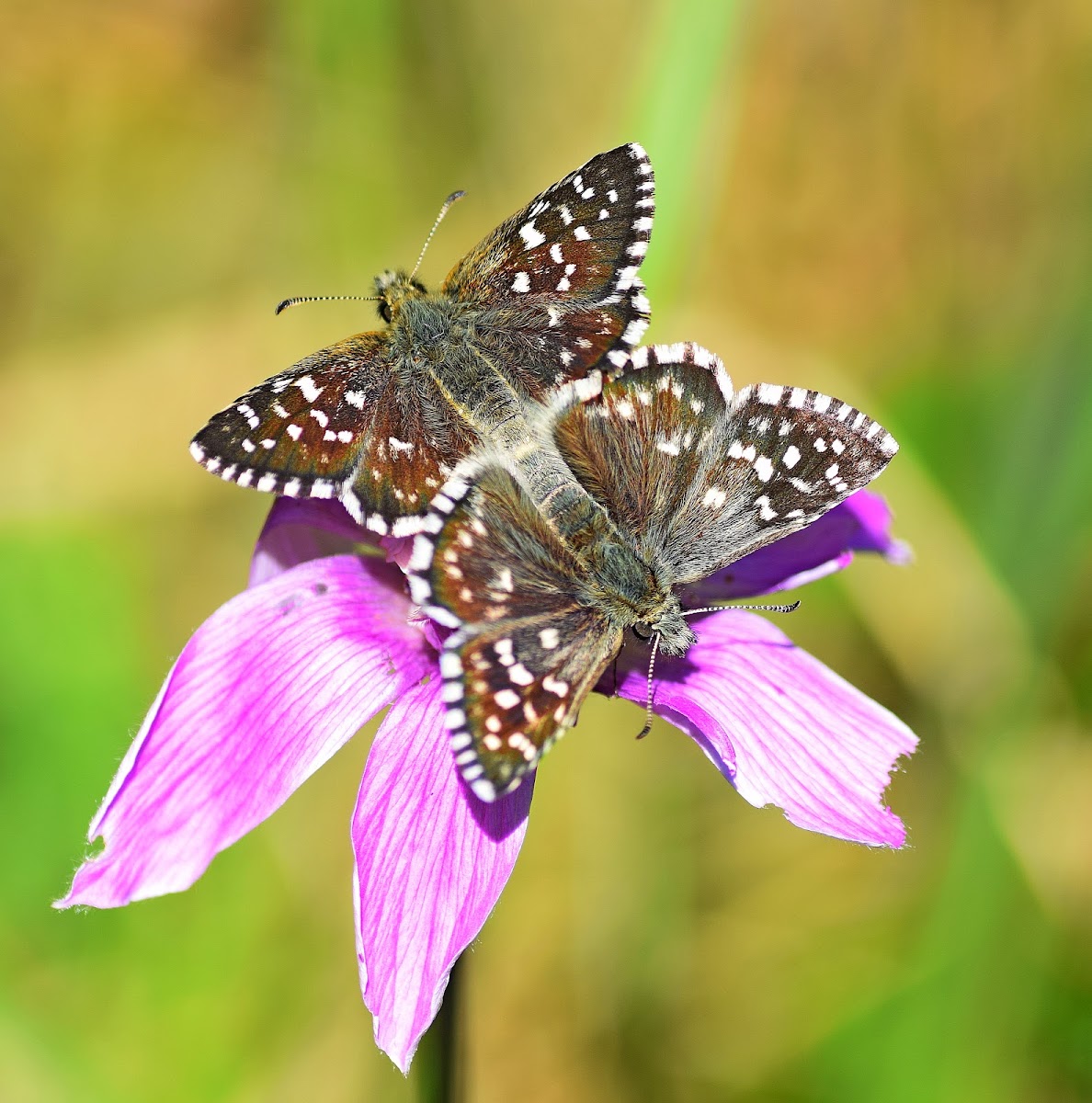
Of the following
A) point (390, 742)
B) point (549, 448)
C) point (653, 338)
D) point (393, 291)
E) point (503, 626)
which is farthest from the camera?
point (653, 338)

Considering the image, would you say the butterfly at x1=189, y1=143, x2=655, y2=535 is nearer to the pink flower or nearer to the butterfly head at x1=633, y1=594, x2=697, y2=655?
the pink flower

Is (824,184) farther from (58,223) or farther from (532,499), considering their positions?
(532,499)

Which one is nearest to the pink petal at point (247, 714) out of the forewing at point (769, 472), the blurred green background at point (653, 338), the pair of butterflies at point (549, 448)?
the pair of butterflies at point (549, 448)

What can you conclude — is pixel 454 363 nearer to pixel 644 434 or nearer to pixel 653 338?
pixel 644 434

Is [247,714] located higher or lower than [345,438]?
lower

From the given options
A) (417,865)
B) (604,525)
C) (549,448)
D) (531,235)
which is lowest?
(417,865)

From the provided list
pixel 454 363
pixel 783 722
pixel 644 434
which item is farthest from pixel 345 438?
pixel 783 722

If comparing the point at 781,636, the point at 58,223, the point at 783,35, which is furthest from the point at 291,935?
the point at 783,35

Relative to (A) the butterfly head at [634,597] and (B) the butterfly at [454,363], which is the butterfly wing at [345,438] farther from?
(A) the butterfly head at [634,597]
